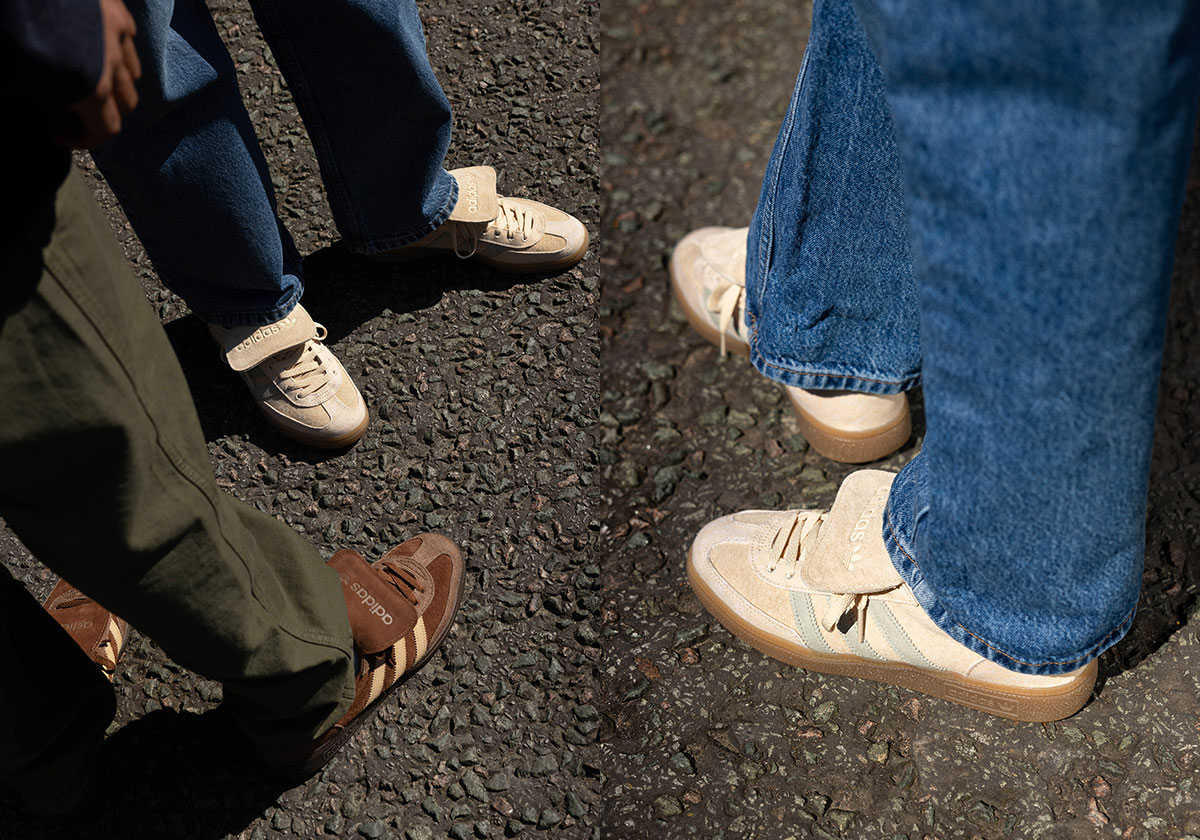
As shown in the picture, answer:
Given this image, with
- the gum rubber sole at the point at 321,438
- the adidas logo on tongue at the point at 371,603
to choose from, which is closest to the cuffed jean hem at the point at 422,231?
the gum rubber sole at the point at 321,438

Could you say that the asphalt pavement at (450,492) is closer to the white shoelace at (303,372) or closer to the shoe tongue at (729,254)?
the white shoelace at (303,372)

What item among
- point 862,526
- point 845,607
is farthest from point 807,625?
point 862,526

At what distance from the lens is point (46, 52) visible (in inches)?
33.1

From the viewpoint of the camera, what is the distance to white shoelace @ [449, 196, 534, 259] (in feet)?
6.96

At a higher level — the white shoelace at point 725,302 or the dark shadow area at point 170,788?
the white shoelace at point 725,302

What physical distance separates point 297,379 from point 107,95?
1042mm

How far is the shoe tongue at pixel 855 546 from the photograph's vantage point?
146 cm

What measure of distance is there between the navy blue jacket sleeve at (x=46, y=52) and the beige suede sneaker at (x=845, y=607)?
124 cm

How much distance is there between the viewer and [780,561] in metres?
1.64

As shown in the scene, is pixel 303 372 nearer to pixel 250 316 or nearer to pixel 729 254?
pixel 250 316

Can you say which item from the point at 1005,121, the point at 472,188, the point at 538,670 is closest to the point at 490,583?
the point at 538,670

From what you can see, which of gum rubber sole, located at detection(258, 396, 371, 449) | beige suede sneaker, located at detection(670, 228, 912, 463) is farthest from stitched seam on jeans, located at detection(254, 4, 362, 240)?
beige suede sneaker, located at detection(670, 228, 912, 463)

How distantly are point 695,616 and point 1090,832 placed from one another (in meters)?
0.72

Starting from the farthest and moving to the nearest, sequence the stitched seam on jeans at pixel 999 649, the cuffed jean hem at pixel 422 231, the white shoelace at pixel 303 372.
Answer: the cuffed jean hem at pixel 422 231, the white shoelace at pixel 303 372, the stitched seam on jeans at pixel 999 649
